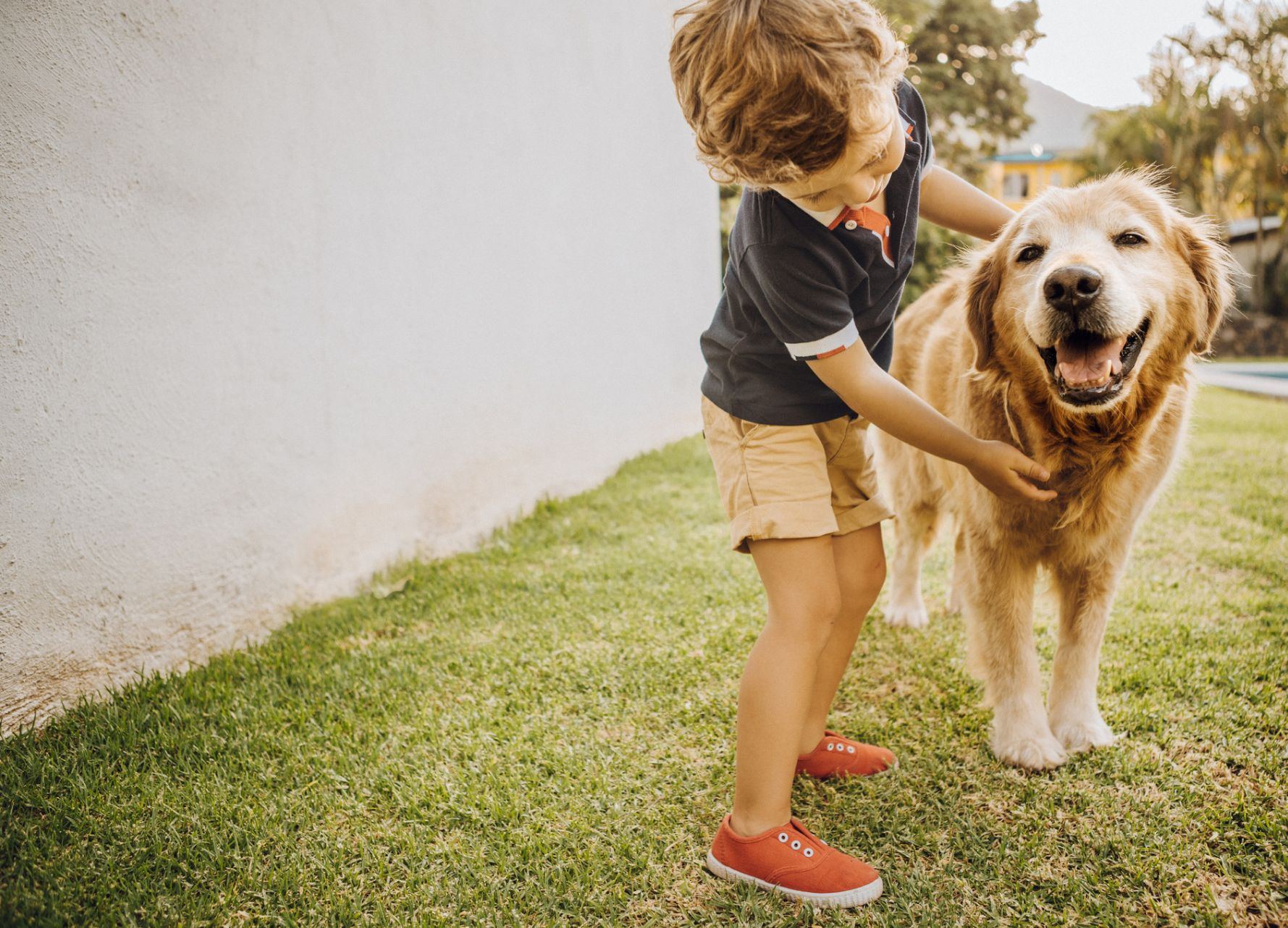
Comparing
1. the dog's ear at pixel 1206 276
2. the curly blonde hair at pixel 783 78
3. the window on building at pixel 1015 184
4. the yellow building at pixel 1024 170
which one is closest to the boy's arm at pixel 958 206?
the dog's ear at pixel 1206 276

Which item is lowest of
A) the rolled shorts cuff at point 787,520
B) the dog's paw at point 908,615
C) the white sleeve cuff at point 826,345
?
the dog's paw at point 908,615

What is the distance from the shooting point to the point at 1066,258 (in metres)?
1.87

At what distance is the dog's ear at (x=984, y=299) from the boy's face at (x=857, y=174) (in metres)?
0.57

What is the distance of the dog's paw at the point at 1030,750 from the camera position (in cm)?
215

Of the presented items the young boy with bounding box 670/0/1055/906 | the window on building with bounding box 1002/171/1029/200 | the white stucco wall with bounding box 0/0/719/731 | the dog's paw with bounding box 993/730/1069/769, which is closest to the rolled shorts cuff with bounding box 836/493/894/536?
the young boy with bounding box 670/0/1055/906

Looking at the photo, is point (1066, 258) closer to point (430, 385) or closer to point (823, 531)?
point (823, 531)

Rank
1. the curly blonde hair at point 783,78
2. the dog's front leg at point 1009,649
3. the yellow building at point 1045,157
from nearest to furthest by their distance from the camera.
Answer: the curly blonde hair at point 783,78 → the dog's front leg at point 1009,649 → the yellow building at point 1045,157

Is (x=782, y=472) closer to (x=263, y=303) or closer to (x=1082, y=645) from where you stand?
(x=1082, y=645)

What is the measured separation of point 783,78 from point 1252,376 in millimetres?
18590

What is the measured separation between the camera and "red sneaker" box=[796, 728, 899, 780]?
7.08 ft

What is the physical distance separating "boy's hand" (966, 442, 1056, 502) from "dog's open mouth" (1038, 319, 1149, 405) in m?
0.18

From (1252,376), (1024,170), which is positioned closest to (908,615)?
(1252,376)

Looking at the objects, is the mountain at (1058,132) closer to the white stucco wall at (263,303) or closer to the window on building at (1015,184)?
the window on building at (1015,184)

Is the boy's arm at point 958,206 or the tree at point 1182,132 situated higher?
the tree at point 1182,132
